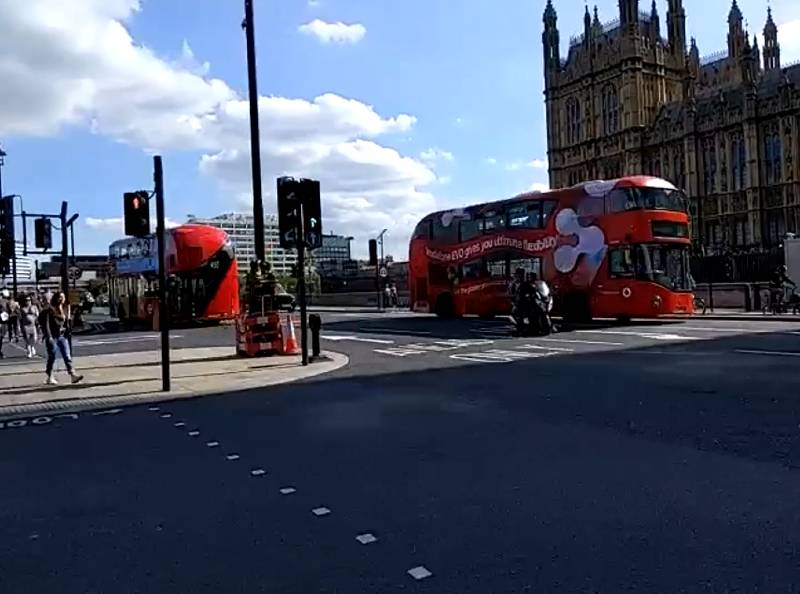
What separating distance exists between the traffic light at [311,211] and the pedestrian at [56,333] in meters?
4.78

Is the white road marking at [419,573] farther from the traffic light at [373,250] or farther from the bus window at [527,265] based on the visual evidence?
the traffic light at [373,250]

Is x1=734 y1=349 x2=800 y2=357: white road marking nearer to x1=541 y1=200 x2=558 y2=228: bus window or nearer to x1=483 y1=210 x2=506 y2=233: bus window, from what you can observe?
x1=541 y1=200 x2=558 y2=228: bus window

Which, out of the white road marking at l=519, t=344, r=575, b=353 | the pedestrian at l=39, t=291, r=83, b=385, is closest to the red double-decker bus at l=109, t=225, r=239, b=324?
the white road marking at l=519, t=344, r=575, b=353

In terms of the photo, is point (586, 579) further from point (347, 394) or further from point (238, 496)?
point (347, 394)

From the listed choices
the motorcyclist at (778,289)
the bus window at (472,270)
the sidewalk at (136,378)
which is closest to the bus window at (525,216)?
the bus window at (472,270)

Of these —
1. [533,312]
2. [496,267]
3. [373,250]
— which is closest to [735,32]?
[373,250]

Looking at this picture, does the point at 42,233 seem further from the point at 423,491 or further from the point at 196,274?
the point at 423,491

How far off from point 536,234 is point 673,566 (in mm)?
25397

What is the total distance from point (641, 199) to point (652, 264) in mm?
2078

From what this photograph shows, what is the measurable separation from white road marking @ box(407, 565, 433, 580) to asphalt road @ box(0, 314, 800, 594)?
0.02m

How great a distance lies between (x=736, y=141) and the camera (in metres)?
77.1

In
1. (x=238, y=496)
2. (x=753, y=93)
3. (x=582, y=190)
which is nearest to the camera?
(x=238, y=496)

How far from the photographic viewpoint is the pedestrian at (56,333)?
14.4 meters

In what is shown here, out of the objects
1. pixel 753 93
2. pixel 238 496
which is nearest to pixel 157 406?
pixel 238 496
